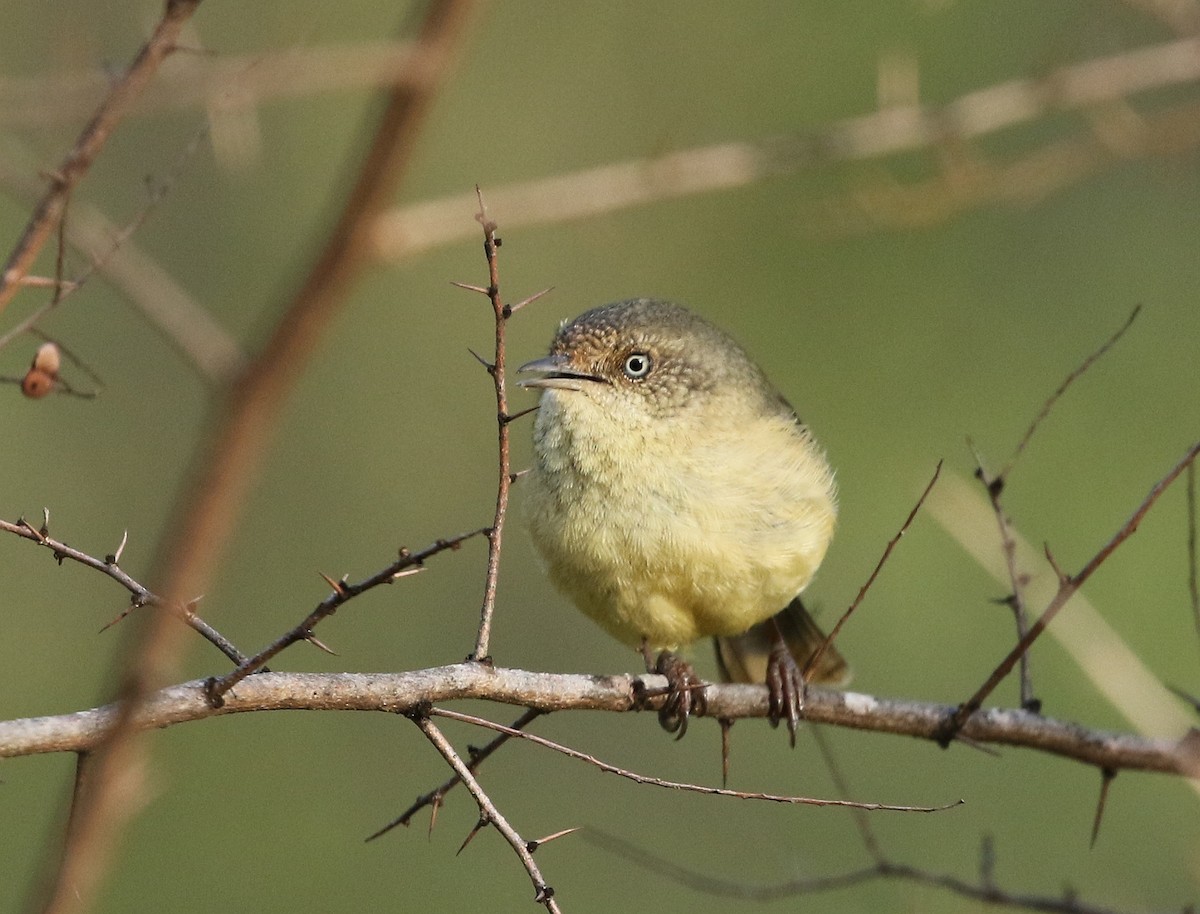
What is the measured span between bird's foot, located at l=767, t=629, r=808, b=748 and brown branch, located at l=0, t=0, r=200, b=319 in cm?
271

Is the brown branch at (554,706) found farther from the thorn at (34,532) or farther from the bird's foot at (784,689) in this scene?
the thorn at (34,532)

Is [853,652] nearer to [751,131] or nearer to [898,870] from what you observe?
[751,131]

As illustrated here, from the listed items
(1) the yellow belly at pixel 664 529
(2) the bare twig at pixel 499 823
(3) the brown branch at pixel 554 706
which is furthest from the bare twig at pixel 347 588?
(1) the yellow belly at pixel 664 529

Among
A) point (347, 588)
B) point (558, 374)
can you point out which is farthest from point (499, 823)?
point (558, 374)

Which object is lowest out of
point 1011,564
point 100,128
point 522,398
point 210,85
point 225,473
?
point 225,473

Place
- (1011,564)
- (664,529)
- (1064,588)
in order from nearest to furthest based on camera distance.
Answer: (1064,588), (1011,564), (664,529)

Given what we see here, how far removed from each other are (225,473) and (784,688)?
3.85m

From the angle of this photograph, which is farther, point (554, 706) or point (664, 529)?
point (664, 529)

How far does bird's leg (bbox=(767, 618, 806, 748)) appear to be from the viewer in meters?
4.50

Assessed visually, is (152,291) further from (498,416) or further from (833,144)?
(833,144)

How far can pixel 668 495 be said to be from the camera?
4.61 meters

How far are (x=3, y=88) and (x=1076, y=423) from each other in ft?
24.4

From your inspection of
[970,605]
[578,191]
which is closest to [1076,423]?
[970,605]

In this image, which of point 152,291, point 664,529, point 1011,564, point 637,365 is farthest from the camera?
point 637,365
